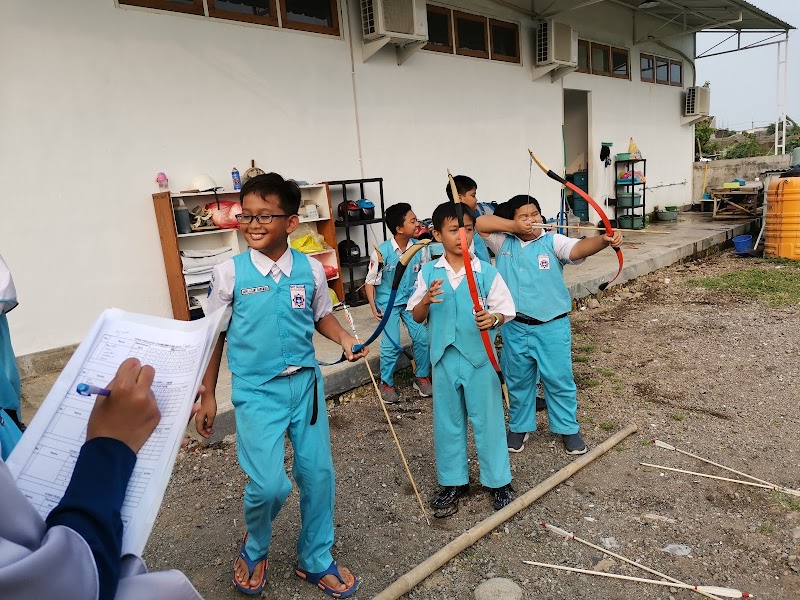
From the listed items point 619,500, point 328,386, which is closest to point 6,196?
point 328,386

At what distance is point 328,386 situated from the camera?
14.6 ft

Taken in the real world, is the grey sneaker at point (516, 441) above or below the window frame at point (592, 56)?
below

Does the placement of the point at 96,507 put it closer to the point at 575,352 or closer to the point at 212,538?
the point at 212,538

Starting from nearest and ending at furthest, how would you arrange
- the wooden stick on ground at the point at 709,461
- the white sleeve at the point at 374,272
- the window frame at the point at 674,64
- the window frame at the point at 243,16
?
the wooden stick on ground at the point at 709,461 < the white sleeve at the point at 374,272 < the window frame at the point at 243,16 < the window frame at the point at 674,64

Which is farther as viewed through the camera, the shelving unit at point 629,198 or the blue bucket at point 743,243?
the shelving unit at point 629,198

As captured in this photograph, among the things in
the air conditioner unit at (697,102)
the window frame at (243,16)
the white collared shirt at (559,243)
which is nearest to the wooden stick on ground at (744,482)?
the white collared shirt at (559,243)

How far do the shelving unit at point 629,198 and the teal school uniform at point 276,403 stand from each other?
1109 cm

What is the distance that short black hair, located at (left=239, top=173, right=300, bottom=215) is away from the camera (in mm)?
2297

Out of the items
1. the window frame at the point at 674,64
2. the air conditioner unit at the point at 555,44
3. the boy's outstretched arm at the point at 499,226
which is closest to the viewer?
the boy's outstretched arm at the point at 499,226

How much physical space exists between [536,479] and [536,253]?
1341 millimetres

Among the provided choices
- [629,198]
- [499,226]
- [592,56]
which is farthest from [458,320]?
[629,198]

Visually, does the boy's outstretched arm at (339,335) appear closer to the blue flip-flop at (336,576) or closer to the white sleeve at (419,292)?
the white sleeve at (419,292)

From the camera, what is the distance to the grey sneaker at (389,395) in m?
4.55

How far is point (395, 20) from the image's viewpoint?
22.0ft
